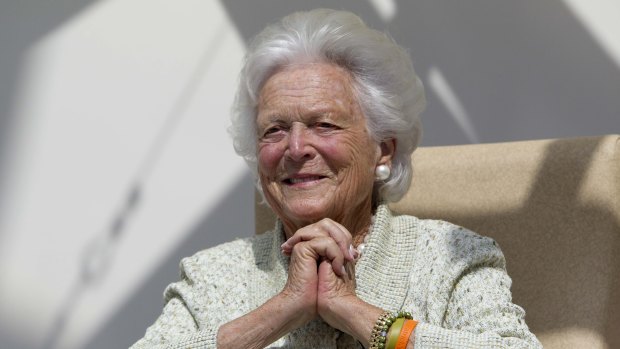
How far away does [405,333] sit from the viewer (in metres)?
2.44

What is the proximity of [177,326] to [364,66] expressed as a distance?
2.54ft

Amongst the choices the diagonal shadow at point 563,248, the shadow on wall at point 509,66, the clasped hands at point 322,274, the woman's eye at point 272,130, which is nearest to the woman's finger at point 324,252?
the clasped hands at point 322,274

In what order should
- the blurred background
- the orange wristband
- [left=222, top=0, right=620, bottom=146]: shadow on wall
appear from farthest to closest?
the blurred background, [left=222, top=0, right=620, bottom=146]: shadow on wall, the orange wristband

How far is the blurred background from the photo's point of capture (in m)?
3.89

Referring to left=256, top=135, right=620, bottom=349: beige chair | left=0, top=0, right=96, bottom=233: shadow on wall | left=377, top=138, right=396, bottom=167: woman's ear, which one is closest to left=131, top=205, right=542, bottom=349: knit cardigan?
left=377, top=138, right=396, bottom=167: woman's ear

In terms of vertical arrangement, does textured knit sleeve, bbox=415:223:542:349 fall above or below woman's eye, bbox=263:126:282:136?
below

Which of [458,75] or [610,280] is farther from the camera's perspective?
[458,75]

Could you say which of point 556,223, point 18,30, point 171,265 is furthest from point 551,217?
point 18,30

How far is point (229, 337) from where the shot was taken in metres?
2.56

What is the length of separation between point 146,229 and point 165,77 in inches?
20.2

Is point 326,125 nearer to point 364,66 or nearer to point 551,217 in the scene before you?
point 364,66

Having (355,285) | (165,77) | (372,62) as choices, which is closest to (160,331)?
(355,285)

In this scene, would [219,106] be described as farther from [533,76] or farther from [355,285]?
[355,285]

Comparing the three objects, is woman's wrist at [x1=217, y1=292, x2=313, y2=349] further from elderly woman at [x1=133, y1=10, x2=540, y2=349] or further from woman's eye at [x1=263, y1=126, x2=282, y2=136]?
woman's eye at [x1=263, y1=126, x2=282, y2=136]
